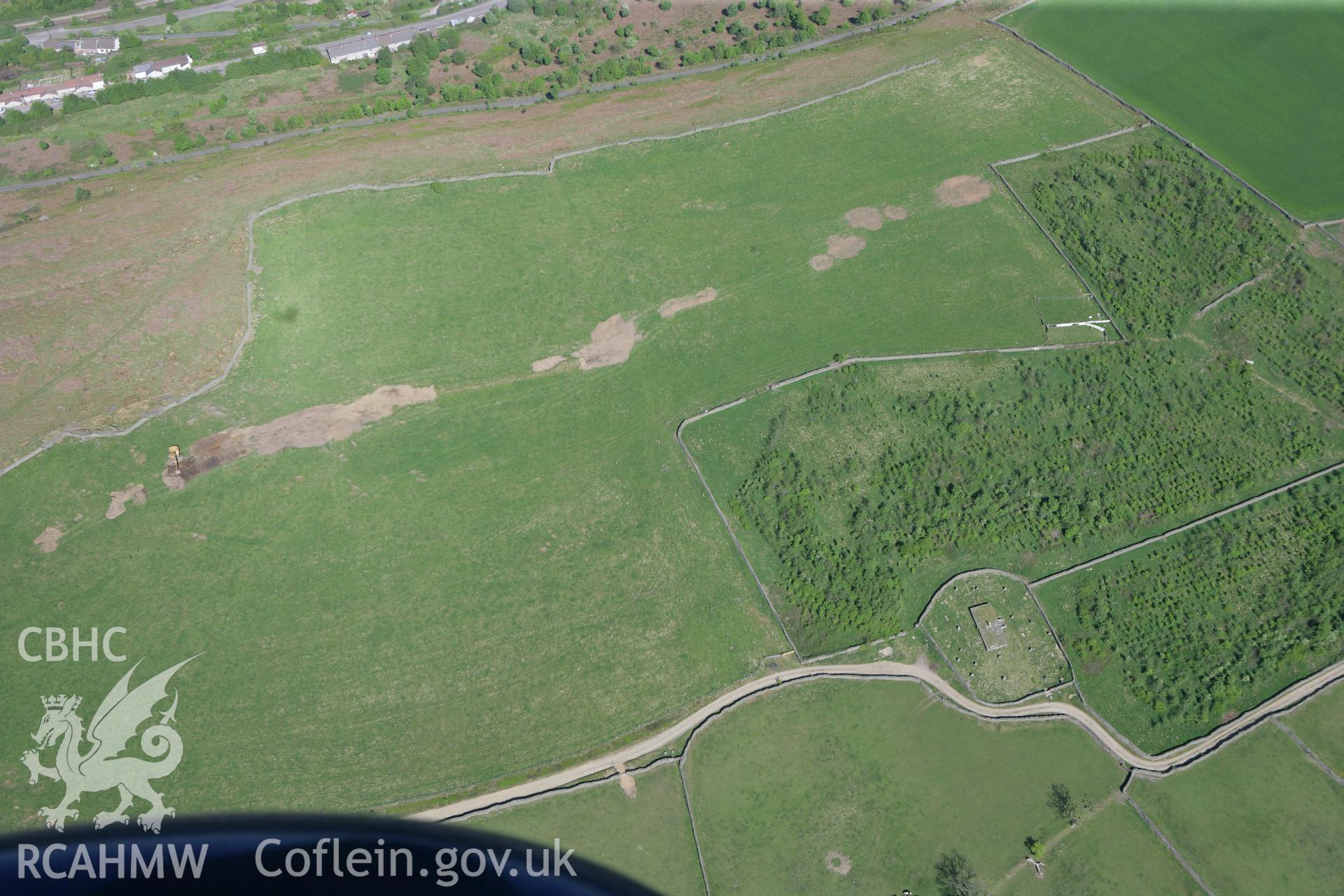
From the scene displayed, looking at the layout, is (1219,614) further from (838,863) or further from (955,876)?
(838,863)

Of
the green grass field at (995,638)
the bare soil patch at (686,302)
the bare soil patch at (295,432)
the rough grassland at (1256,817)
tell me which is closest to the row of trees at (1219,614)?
the green grass field at (995,638)

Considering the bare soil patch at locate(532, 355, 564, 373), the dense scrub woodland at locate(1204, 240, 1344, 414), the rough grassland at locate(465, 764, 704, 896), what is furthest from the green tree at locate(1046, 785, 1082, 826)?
the bare soil patch at locate(532, 355, 564, 373)

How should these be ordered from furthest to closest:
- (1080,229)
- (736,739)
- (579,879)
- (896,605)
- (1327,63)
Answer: (1327,63) < (1080,229) < (896,605) < (736,739) < (579,879)

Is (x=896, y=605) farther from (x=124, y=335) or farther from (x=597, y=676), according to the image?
(x=124, y=335)

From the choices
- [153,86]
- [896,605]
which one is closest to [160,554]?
[896,605]

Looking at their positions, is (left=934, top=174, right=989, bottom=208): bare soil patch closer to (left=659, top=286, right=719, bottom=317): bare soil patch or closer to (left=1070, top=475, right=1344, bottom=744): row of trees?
(left=659, top=286, right=719, bottom=317): bare soil patch
